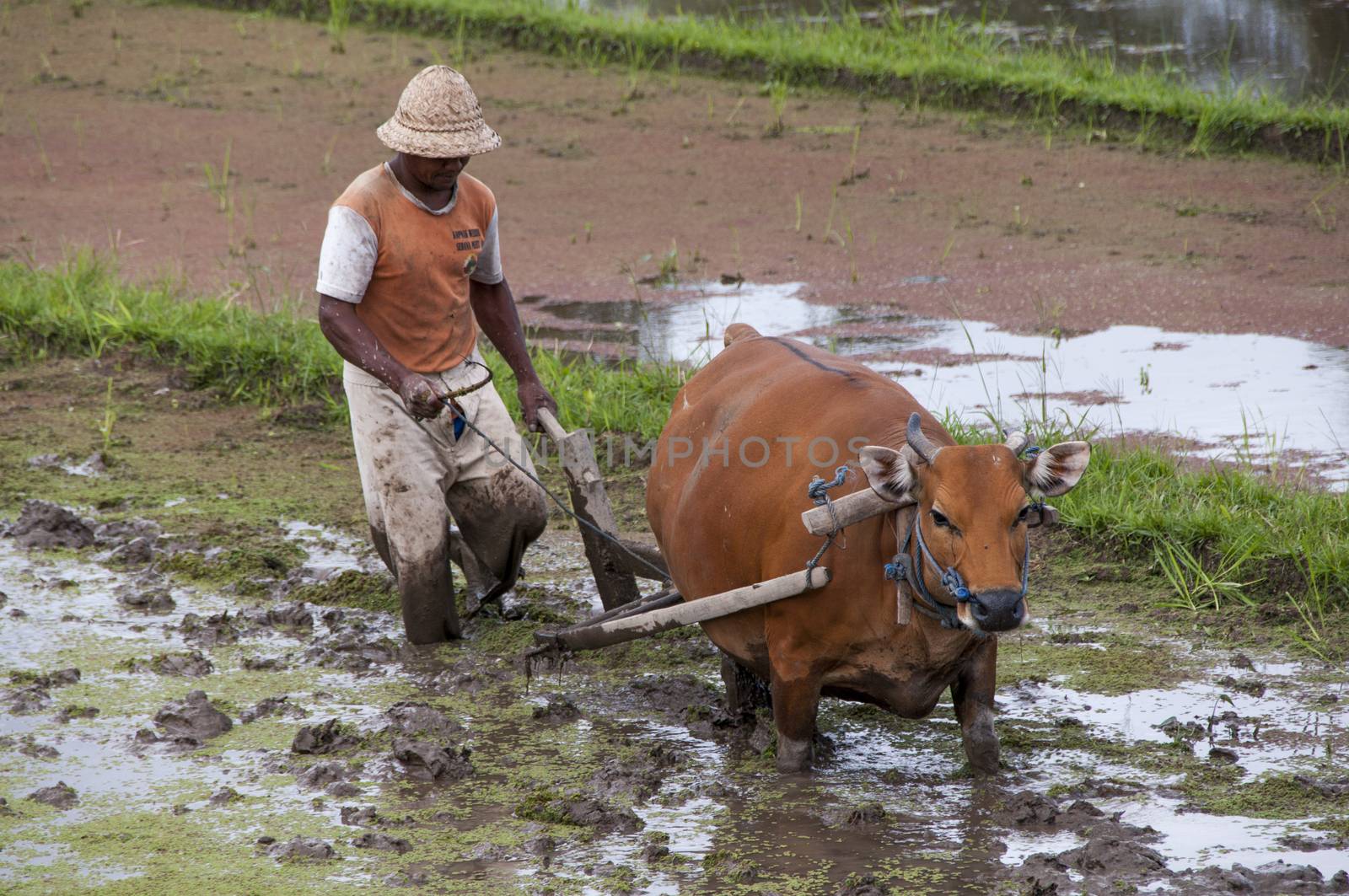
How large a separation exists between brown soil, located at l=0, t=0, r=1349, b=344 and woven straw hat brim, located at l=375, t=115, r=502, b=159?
3109mm

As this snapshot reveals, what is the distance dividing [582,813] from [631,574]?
1.13m

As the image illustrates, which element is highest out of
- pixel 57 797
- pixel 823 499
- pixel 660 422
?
pixel 823 499

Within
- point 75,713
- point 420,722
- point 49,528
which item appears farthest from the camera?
point 49,528

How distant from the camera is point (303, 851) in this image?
11.8ft

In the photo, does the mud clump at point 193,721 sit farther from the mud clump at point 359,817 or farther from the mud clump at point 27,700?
the mud clump at point 359,817

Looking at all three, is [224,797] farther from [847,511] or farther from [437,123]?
[437,123]

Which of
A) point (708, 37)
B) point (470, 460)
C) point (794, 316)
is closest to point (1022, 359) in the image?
point (794, 316)

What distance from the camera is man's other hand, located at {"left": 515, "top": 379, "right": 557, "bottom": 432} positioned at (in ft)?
Result: 15.9

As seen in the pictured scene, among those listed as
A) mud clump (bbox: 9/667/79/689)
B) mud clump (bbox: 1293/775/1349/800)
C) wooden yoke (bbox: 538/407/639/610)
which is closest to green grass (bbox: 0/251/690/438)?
wooden yoke (bbox: 538/407/639/610)

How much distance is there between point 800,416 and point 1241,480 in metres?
2.07

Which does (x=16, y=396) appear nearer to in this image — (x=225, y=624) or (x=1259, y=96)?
(x=225, y=624)

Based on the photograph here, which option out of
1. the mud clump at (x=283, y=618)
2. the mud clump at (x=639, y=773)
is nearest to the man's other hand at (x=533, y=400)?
the mud clump at (x=283, y=618)

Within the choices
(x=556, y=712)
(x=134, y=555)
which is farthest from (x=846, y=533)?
(x=134, y=555)

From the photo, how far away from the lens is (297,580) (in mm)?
5387
